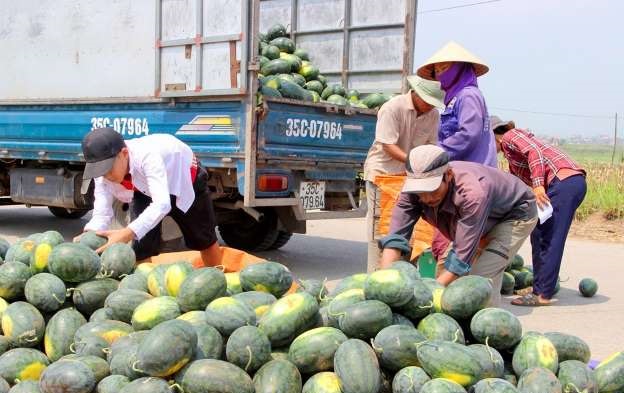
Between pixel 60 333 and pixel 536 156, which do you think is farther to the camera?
pixel 536 156

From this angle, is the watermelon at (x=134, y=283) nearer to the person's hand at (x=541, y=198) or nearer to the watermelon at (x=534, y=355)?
the watermelon at (x=534, y=355)

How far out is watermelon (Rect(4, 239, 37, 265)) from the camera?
3512 millimetres

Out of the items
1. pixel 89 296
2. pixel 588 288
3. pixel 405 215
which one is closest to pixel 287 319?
A: pixel 89 296

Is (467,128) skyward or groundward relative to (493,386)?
skyward

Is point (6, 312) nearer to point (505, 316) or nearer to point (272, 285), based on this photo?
point (272, 285)

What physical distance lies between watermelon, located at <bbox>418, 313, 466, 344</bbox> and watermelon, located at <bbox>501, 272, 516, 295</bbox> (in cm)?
445

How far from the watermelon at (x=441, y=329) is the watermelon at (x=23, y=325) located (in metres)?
1.63

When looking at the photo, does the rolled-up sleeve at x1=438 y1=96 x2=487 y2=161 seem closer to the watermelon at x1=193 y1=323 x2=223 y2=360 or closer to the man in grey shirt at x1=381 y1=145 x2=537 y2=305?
the man in grey shirt at x1=381 y1=145 x2=537 y2=305

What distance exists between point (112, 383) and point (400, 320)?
43.8 inches

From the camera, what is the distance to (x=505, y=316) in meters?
2.67

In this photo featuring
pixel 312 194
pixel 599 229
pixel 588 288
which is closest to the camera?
pixel 588 288

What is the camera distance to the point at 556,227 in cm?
640

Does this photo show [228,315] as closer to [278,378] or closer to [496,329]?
[278,378]

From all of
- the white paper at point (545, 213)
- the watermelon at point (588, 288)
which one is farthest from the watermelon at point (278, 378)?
the watermelon at point (588, 288)
